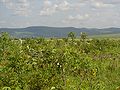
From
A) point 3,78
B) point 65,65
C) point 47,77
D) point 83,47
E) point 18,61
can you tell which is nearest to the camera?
point 3,78

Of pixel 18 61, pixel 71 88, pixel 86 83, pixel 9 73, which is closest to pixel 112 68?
pixel 86 83

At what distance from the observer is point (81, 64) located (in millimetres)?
24000

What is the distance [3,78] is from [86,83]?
760cm

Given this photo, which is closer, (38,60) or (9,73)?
(9,73)

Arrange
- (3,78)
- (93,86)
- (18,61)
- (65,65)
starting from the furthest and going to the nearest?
(65,65) < (93,86) < (18,61) < (3,78)

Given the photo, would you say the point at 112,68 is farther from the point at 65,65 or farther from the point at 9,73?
the point at 9,73

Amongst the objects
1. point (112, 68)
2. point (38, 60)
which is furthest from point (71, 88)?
point (112, 68)

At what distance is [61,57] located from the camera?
1998cm

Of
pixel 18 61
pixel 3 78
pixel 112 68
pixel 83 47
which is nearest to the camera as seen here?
pixel 3 78

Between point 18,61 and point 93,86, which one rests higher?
point 18,61

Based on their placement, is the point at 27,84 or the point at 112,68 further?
the point at 112,68

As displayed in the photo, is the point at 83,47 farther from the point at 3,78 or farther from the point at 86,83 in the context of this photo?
the point at 3,78

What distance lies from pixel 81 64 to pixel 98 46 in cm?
2107

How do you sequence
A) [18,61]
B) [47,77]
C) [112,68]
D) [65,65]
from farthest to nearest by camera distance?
[112,68], [65,65], [18,61], [47,77]
